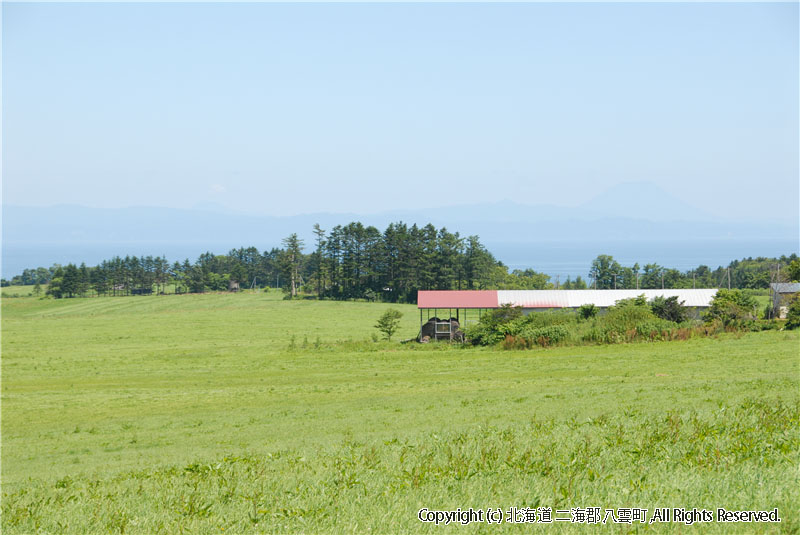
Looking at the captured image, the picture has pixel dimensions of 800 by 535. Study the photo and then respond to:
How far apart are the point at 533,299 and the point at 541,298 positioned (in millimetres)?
725

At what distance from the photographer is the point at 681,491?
6.84 m

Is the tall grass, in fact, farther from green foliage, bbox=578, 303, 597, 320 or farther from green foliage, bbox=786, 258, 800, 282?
green foliage, bbox=786, 258, 800, 282

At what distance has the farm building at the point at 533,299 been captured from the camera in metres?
51.1

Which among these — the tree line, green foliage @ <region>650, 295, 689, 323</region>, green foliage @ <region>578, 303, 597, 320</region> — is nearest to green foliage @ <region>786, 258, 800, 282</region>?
green foliage @ <region>650, 295, 689, 323</region>

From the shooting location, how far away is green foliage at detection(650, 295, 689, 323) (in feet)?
147

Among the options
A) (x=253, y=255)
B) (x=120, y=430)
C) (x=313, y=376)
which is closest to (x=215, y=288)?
(x=253, y=255)

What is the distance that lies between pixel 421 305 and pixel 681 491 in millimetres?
43588

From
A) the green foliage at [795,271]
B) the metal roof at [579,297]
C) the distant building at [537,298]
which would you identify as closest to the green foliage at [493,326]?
the distant building at [537,298]

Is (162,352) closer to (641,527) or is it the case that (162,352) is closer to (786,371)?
(786,371)

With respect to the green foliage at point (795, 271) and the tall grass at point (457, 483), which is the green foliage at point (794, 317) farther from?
the tall grass at point (457, 483)

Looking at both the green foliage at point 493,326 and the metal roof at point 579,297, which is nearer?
the green foliage at point 493,326

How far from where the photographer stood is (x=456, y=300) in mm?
51531

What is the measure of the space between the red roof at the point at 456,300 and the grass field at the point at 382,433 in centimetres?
555

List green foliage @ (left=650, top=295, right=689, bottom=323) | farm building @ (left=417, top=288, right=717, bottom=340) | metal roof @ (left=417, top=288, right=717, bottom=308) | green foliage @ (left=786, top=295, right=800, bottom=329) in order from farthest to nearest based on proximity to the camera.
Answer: metal roof @ (left=417, top=288, right=717, bottom=308) < farm building @ (left=417, top=288, right=717, bottom=340) < green foliage @ (left=650, top=295, right=689, bottom=323) < green foliage @ (left=786, top=295, right=800, bottom=329)
